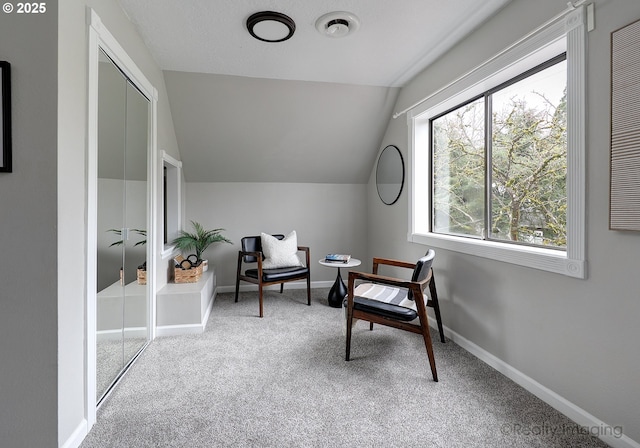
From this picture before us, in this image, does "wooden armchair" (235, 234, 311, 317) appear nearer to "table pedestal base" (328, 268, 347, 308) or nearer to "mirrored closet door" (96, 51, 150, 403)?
"table pedestal base" (328, 268, 347, 308)

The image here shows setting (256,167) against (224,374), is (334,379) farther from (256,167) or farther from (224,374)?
(256,167)

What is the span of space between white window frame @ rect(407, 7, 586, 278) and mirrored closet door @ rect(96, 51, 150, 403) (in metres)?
2.49

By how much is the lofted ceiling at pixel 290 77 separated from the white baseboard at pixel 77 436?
2475 millimetres

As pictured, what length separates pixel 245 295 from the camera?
13.7 ft

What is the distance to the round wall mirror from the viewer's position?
3578 millimetres

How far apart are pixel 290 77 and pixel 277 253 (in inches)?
76.7

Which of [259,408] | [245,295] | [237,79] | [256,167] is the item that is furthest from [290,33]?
[245,295]

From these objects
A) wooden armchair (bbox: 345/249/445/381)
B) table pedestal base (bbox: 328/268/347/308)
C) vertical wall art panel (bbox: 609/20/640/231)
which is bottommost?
table pedestal base (bbox: 328/268/347/308)

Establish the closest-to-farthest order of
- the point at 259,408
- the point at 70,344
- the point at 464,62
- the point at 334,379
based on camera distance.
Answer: the point at 70,344 < the point at 259,408 < the point at 334,379 < the point at 464,62

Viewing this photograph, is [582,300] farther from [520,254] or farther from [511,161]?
[511,161]
